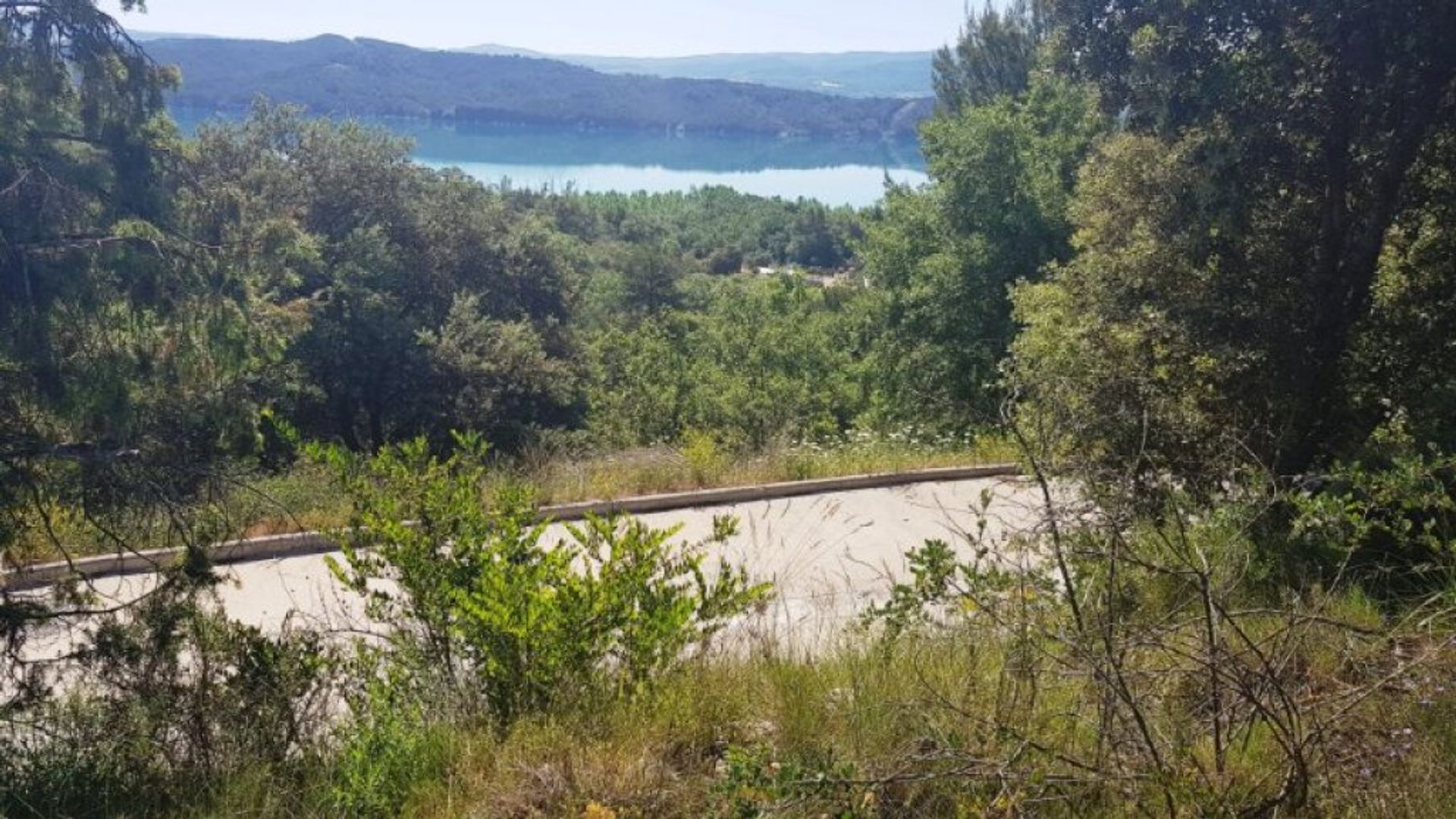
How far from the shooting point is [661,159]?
12812 centimetres

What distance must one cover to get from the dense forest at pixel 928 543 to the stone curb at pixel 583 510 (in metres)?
0.25

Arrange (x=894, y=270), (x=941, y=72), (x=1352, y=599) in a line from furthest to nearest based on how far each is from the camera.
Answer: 1. (x=941, y=72)
2. (x=894, y=270)
3. (x=1352, y=599)

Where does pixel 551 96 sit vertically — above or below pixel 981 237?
above

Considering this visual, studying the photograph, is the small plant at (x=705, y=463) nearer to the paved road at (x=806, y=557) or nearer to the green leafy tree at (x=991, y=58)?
the paved road at (x=806, y=557)

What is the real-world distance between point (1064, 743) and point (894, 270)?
55.4ft

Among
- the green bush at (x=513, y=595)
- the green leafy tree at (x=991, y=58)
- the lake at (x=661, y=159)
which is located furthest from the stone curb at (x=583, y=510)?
the lake at (x=661, y=159)

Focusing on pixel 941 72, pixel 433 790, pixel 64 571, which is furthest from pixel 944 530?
pixel 941 72

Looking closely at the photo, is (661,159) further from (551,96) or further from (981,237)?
(981,237)

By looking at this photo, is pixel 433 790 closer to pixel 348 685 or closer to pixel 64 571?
pixel 348 685

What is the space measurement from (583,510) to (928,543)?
4.85 metres

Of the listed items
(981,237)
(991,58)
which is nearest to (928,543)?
(981,237)

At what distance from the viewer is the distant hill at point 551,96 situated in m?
140

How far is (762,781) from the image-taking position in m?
2.27

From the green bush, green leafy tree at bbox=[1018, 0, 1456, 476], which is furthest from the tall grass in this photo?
green leafy tree at bbox=[1018, 0, 1456, 476]
